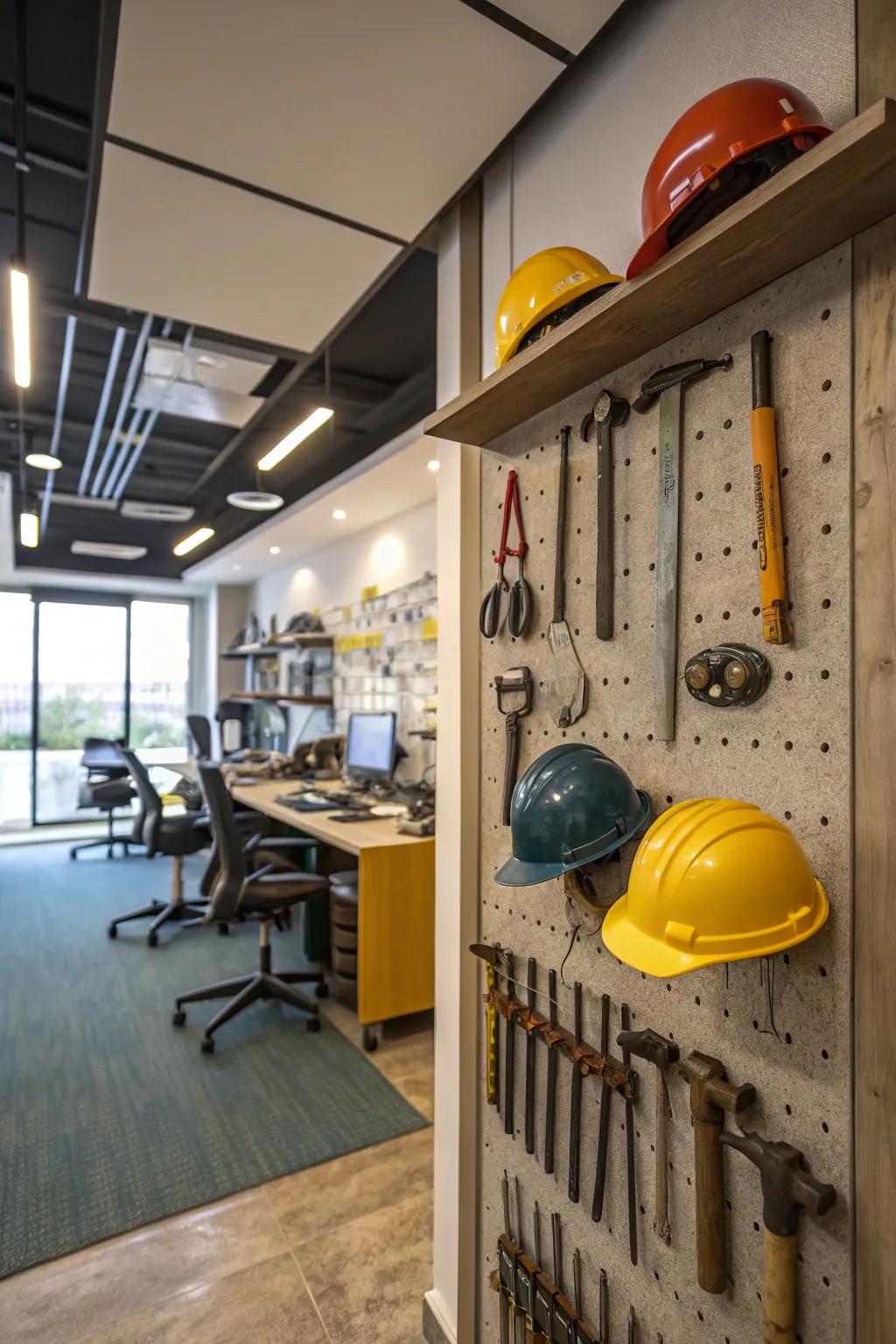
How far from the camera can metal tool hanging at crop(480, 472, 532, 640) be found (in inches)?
56.6

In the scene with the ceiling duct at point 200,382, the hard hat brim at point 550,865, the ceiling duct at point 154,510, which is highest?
the ceiling duct at point 200,382

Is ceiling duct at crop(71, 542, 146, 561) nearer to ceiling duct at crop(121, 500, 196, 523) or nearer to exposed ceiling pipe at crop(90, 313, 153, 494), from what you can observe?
exposed ceiling pipe at crop(90, 313, 153, 494)

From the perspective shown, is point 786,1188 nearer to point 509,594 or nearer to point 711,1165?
point 711,1165

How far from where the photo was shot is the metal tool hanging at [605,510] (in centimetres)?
121

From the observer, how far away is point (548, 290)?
1153 millimetres

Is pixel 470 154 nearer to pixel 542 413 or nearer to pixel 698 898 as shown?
pixel 542 413

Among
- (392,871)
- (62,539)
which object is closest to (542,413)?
(392,871)

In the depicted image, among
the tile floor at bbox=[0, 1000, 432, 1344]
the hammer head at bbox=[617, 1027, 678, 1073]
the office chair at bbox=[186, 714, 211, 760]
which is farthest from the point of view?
the office chair at bbox=[186, 714, 211, 760]

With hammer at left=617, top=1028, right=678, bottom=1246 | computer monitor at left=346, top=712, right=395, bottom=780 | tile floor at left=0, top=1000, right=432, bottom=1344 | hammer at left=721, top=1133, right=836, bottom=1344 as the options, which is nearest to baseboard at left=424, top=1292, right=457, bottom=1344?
tile floor at left=0, top=1000, right=432, bottom=1344

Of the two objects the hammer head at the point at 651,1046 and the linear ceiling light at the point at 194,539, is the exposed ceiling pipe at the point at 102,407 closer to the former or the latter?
the linear ceiling light at the point at 194,539

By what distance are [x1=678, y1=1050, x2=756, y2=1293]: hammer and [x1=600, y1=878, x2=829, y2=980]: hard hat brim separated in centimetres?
24

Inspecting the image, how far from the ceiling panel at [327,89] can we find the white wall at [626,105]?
0.12 m

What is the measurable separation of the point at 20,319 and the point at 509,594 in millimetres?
2009

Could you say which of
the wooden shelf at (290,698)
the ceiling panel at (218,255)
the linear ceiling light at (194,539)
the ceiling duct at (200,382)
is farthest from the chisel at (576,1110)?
the linear ceiling light at (194,539)
